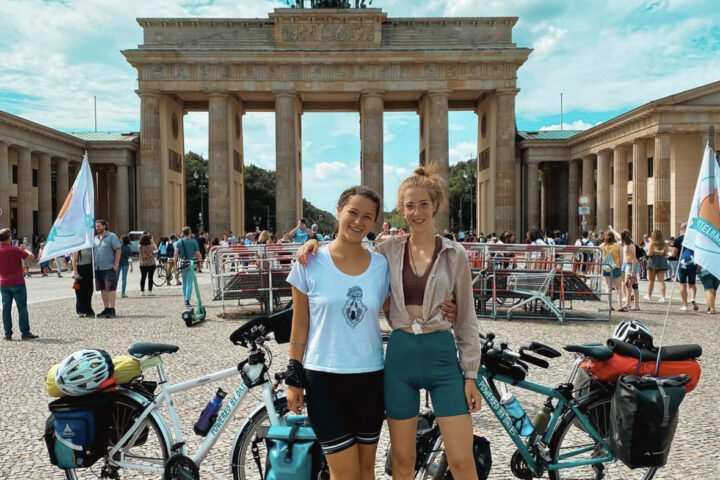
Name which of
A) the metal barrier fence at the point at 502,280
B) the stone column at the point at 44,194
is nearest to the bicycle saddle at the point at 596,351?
the metal barrier fence at the point at 502,280

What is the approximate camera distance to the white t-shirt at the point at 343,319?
284 cm

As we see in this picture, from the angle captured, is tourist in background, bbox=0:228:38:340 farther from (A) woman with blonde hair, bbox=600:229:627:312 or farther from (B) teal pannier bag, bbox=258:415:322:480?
(A) woman with blonde hair, bbox=600:229:627:312

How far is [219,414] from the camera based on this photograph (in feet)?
12.1

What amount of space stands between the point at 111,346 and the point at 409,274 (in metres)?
7.87

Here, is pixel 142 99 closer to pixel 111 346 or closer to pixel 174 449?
pixel 111 346

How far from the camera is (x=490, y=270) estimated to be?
12781mm

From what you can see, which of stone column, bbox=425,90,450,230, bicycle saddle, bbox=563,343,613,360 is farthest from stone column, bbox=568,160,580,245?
bicycle saddle, bbox=563,343,613,360

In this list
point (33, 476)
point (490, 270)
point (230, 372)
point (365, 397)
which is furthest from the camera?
point (490, 270)

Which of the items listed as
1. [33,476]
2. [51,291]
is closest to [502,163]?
[51,291]

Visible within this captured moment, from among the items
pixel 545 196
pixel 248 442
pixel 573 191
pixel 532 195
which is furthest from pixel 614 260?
pixel 545 196

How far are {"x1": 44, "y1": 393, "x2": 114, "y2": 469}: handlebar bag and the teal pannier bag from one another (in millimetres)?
1128

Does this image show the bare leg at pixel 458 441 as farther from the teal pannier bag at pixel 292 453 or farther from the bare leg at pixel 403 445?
the teal pannier bag at pixel 292 453

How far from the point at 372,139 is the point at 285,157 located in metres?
6.32

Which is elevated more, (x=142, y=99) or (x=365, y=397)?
(x=142, y=99)
